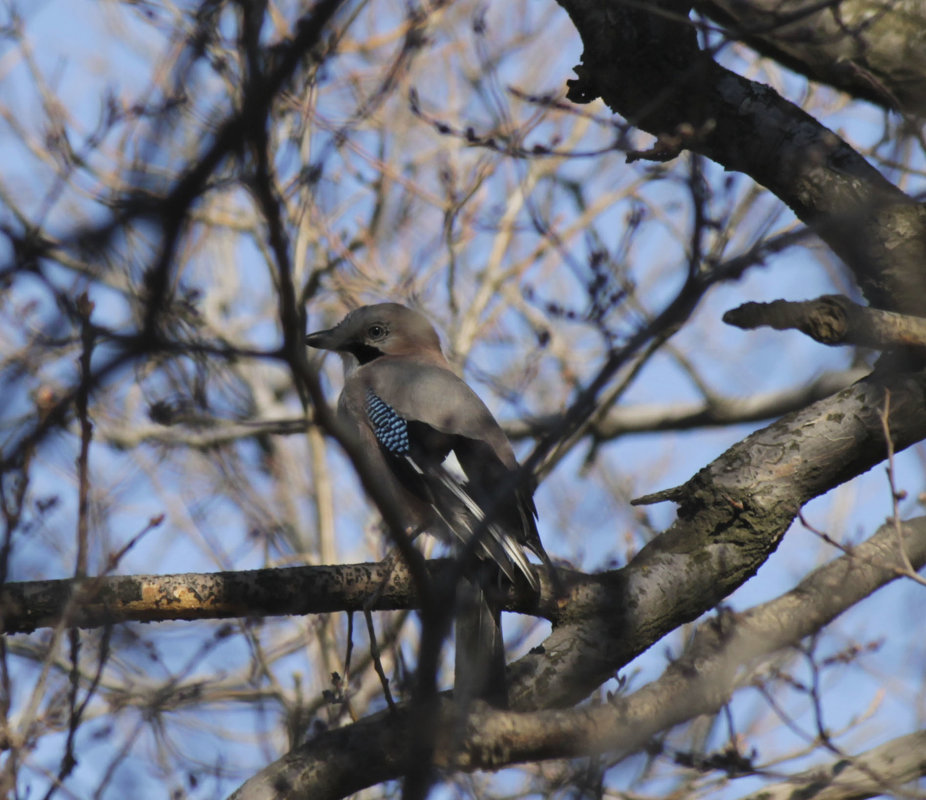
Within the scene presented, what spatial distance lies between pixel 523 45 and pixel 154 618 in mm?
7629

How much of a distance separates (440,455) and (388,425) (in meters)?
0.48

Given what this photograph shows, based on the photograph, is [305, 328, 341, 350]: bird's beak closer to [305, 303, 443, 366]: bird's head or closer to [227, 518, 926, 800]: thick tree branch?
[305, 303, 443, 366]: bird's head

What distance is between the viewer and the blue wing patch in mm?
5703

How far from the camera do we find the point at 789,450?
429cm

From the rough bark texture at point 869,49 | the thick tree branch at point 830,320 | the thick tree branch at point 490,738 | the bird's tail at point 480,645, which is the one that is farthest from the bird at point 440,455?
the rough bark texture at point 869,49

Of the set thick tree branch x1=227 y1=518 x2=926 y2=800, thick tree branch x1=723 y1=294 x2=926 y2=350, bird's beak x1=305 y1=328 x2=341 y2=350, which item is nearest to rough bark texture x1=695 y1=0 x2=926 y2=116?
thick tree branch x1=723 y1=294 x2=926 y2=350

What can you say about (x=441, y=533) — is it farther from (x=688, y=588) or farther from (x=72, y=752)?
(x=72, y=752)

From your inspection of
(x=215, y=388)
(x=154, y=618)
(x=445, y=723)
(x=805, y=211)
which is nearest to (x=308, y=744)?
(x=445, y=723)

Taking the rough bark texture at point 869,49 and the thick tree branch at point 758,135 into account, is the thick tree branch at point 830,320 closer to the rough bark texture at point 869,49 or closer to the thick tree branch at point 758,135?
the thick tree branch at point 758,135

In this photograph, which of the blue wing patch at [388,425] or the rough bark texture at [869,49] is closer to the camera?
the rough bark texture at [869,49]

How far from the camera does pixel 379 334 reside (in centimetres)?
703

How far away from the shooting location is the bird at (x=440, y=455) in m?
4.49

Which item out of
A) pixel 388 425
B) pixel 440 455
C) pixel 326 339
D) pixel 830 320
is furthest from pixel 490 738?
pixel 326 339

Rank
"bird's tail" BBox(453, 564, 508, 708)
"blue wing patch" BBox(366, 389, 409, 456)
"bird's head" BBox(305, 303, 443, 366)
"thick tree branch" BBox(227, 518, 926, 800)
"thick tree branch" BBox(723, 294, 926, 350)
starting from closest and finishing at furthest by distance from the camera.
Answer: "thick tree branch" BBox(227, 518, 926, 800)
"thick tree branch" BBox(723, 294, 926, 350)
"bird's tail" BBox(453, 564, 508, 708)
"blue wing patch" BBox(366, 389, 409, 456)
"bird's head" BBox(305, 303, 443, 366)
